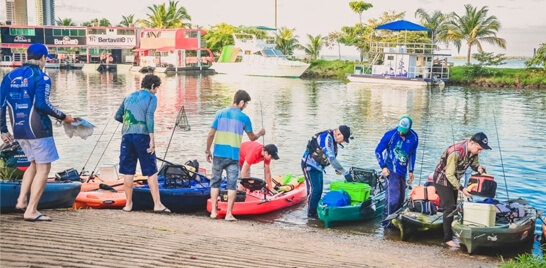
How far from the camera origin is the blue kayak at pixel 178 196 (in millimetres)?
10461

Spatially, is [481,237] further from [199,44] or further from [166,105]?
[199,44]

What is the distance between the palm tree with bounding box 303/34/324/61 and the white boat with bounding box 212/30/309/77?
4702 mm

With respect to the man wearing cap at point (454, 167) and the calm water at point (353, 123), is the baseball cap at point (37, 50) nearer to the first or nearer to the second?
the calm water at point (353, 123)

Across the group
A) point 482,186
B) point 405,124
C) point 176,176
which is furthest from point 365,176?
point 176,176

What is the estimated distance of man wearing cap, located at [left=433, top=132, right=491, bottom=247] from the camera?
8.86 m

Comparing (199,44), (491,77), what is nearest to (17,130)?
(491,77)

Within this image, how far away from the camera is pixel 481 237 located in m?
9.05

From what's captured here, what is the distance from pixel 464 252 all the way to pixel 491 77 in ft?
182

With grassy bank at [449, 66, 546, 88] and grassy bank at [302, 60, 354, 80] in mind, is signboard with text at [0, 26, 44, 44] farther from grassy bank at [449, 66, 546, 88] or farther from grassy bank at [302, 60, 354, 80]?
grassy bank at [449, 66, 546, 88]

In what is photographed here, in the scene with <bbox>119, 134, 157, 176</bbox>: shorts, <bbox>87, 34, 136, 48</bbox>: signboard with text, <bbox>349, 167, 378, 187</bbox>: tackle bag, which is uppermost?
<bbox>87, 34, 136, 48</bbox>: signboard with text

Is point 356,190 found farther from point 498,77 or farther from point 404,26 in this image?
point 498,77

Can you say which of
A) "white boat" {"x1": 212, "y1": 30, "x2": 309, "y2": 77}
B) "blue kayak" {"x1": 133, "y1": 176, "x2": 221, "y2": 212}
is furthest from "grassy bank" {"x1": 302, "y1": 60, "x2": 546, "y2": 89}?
"blue kayak" {"x1": 133, "y1": 176, "x2": 221, "y2": 212}

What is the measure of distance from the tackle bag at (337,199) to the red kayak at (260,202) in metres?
1.06

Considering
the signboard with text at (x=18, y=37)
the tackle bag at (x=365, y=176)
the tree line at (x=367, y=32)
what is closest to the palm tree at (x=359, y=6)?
the tree line at (x=367, y=32)
